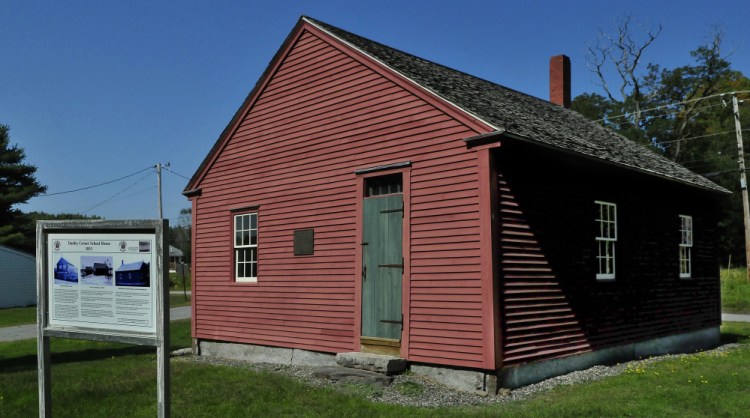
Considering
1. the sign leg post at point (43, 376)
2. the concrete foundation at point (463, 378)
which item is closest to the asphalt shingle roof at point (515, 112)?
the concrete foundation at point (463, 378)

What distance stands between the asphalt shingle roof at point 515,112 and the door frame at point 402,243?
5.13 ft

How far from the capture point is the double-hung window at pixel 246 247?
15320 millimetres

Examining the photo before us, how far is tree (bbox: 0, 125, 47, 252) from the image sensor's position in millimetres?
52138

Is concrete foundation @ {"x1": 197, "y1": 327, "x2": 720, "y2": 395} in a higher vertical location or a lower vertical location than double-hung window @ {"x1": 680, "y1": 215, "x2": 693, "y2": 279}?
lower

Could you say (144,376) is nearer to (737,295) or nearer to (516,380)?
(516,380)

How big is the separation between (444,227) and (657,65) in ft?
152

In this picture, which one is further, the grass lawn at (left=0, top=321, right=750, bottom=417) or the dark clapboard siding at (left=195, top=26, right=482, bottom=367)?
the dark clapboard siding at (left=195, top=26, right=482, bottom=367)

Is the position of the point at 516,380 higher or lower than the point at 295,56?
lower

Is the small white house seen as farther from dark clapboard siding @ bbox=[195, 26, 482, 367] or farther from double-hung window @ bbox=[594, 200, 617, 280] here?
double-hung window @ bbox=[594, 200, 617, 280]

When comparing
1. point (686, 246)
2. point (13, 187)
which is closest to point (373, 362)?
point (686, 246)

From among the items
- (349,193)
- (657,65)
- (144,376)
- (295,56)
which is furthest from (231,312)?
(657,65)

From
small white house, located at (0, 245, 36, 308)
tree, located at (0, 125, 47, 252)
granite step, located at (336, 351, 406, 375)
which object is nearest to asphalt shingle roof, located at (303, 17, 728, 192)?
granite step, located at (336, 351, 406, 375)

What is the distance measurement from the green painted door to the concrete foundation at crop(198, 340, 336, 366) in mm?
1447

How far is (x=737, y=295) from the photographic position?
32188 millimetres
